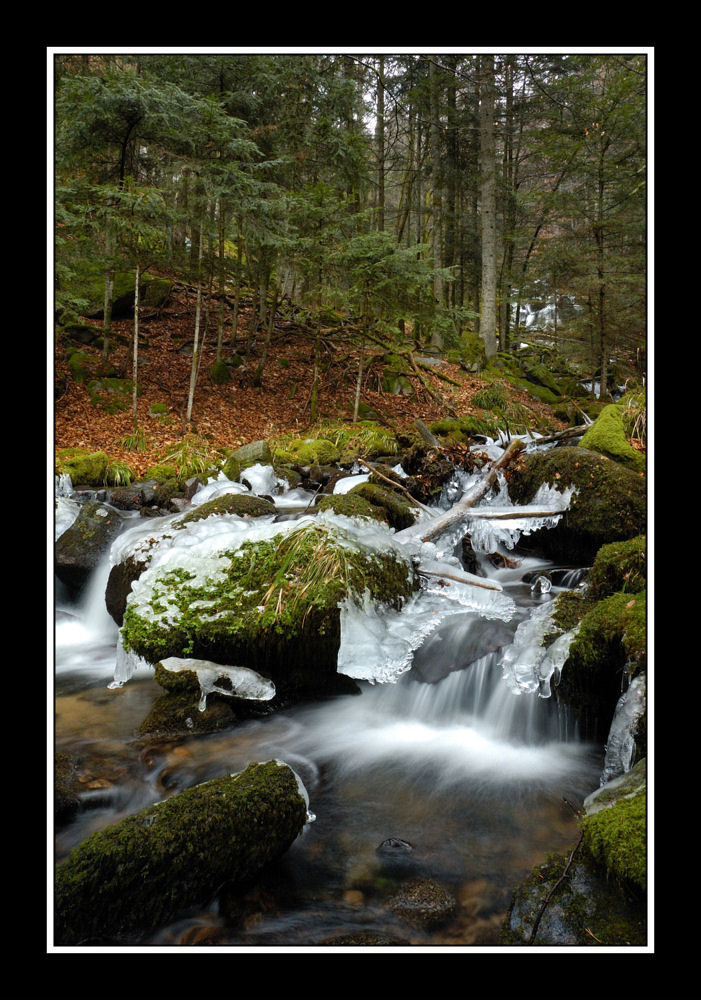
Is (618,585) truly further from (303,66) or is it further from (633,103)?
(303,66)

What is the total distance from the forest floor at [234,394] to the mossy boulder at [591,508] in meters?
5.73

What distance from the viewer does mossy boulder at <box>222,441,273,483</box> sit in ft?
29.1

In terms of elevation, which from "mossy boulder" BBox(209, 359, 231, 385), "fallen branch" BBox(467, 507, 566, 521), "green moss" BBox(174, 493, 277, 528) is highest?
"mossy boulder" BBox(209, 359, 231, 385)

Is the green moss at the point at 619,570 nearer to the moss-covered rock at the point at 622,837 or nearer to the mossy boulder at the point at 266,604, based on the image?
the mossy boulder at the point at 266,604

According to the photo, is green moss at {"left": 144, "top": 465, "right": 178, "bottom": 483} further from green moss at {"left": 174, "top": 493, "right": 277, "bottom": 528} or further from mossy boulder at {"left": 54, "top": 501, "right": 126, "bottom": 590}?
green moss at {"left": 174, "top": 493, "right": 277, "bottom": 528}

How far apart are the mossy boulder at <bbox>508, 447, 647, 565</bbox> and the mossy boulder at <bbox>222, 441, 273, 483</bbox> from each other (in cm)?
456

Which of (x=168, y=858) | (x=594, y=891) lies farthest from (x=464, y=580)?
(x=168, y=858)

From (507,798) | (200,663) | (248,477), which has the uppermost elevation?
(248,477)

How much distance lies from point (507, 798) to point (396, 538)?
8.71ft

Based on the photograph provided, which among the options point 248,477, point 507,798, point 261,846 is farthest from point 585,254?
point 261,846

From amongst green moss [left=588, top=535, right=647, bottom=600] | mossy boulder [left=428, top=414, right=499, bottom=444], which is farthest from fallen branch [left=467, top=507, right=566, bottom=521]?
mossy boulder [left=428, top=414, right=499, bottom=444]

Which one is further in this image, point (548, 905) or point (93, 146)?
point (93, 146)

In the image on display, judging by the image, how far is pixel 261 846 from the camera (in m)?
2.56

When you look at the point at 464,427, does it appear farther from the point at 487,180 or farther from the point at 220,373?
the point at 487,180
